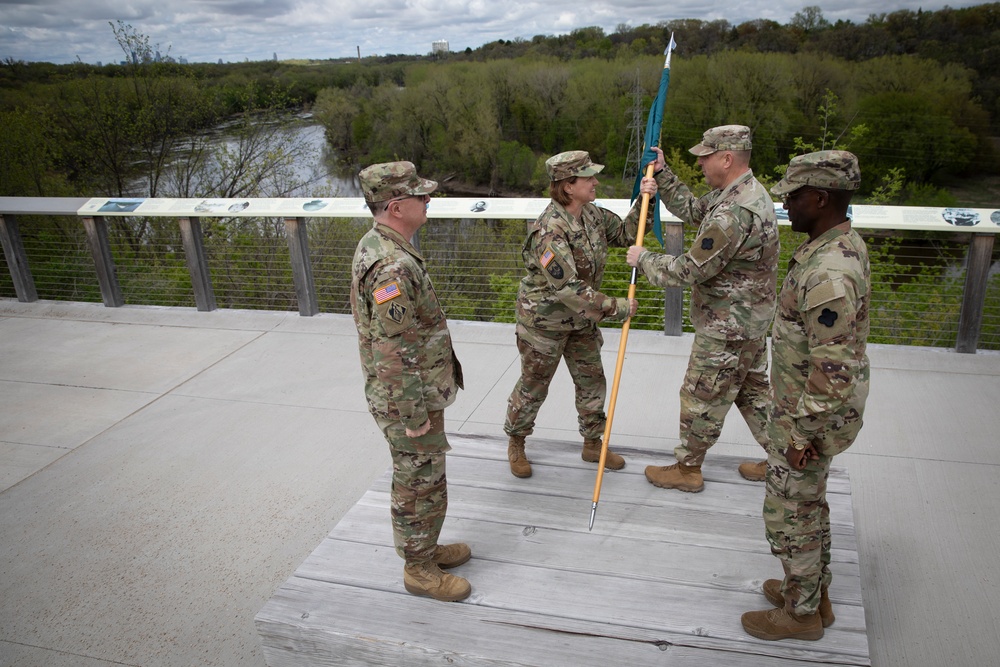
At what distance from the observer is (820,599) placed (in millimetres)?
2518

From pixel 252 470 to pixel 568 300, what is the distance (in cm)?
239

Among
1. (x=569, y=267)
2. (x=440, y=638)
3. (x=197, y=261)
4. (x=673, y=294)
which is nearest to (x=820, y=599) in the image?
(x=440, y=638)

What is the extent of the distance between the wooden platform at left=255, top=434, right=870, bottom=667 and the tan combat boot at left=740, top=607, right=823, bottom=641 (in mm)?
30

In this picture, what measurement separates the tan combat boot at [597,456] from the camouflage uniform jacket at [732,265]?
80cm

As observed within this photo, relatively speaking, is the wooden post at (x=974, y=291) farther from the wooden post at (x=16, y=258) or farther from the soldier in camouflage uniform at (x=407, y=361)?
the wooden post at (x=16, y=258)

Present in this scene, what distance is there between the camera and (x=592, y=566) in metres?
2.88

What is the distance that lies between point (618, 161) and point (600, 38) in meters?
7.95

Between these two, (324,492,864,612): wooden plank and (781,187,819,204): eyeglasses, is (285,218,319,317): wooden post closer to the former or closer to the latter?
(324,492,864,612): wooden plank

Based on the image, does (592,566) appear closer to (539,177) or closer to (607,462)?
(607,462)

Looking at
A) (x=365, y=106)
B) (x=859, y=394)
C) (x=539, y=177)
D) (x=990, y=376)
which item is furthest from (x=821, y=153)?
(x=365, y=106)

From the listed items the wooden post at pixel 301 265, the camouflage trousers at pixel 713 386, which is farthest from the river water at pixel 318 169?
the camouflage trousers at pixel 713 386

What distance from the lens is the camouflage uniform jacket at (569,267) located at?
3.09 meters

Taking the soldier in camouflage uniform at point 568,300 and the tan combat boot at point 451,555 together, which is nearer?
A: the tan combat boot at point 451,555

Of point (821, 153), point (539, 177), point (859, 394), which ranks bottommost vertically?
point (539, 177)
